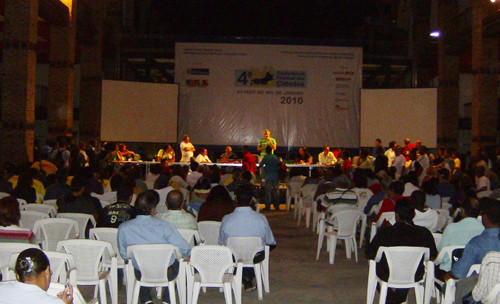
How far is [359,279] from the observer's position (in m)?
6.59

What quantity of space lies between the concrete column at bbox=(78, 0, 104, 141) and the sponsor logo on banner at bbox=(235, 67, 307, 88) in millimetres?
4371

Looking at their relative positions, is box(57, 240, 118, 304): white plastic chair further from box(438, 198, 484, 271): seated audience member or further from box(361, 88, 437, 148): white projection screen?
box(361, 88, 437, 148): white projection screen

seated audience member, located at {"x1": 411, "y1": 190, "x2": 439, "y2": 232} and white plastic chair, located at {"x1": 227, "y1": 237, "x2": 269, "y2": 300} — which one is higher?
seated audience member, located at {"x1": 411, "y1": 190, "x2": 439, "y2": 232}

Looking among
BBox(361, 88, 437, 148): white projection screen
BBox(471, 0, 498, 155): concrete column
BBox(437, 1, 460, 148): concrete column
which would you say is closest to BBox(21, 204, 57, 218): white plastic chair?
BBox(471, 0, 498, 155): concrete column

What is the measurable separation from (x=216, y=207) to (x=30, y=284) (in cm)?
386

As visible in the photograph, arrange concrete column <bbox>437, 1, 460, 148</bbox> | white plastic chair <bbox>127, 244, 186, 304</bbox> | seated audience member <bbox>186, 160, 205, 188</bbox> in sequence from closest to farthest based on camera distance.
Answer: white plastic chair <bbox>127, 244, 186, 304</bbox>
seated audience member <bbox>186, 160, 205, 188</bbox>
concrete column <bbox>437, 1, 460, 148</bbox>

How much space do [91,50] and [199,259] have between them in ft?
50.5

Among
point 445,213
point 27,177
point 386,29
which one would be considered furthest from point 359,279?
point 386,29

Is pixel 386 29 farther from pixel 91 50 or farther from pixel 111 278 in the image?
pixel 111 278

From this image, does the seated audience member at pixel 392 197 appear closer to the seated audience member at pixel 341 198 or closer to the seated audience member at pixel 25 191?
the seated audience member at pixel 341 198

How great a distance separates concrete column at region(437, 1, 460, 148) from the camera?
1842 cm

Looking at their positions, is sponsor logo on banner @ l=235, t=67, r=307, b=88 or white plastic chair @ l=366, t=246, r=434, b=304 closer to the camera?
white plastic chair @ l=366, t=246, r=434, b=304

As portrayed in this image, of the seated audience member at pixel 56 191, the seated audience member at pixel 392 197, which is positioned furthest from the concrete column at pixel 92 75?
the seated audience member at pixel 392 197

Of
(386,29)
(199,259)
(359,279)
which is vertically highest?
(386,29)
